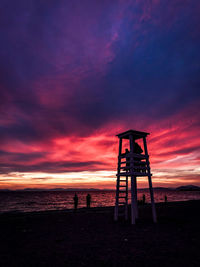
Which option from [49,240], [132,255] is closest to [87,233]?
[49,240]

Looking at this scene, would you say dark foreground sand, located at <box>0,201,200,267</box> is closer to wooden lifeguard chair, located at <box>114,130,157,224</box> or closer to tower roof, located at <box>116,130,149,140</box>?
wooden lifeguard chair, located at <box>114,130,157,224</box>

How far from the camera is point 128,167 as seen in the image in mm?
11180

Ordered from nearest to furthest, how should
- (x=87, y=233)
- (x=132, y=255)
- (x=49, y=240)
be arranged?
(x=132, y=255)
(x=49, y=240)
(x=87, y=233)

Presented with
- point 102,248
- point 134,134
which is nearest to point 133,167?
point 134,134

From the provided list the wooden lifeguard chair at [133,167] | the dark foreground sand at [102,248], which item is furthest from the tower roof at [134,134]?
the dark foreground sand at [102,248]

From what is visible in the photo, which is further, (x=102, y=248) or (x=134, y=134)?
(x=134, y=134)

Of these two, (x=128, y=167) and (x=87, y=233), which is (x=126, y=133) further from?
(x=87, y=233)

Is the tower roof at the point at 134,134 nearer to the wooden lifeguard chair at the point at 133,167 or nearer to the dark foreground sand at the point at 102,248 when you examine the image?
the wooden lifeguard chair at the point at 133,167

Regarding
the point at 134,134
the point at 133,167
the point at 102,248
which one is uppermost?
the point at 134,134

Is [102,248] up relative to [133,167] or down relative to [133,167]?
down

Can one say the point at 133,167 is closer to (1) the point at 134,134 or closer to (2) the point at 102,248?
(1) the point at 134,134

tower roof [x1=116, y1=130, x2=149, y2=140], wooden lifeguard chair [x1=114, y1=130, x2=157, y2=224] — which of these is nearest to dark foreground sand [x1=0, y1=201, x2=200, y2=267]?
wooden lifeguard chair [x1=114, y1=130, x2=157, y2=224]

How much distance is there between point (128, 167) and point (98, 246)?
5371 mm

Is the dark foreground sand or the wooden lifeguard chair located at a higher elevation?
the wooden lifeguard chair
